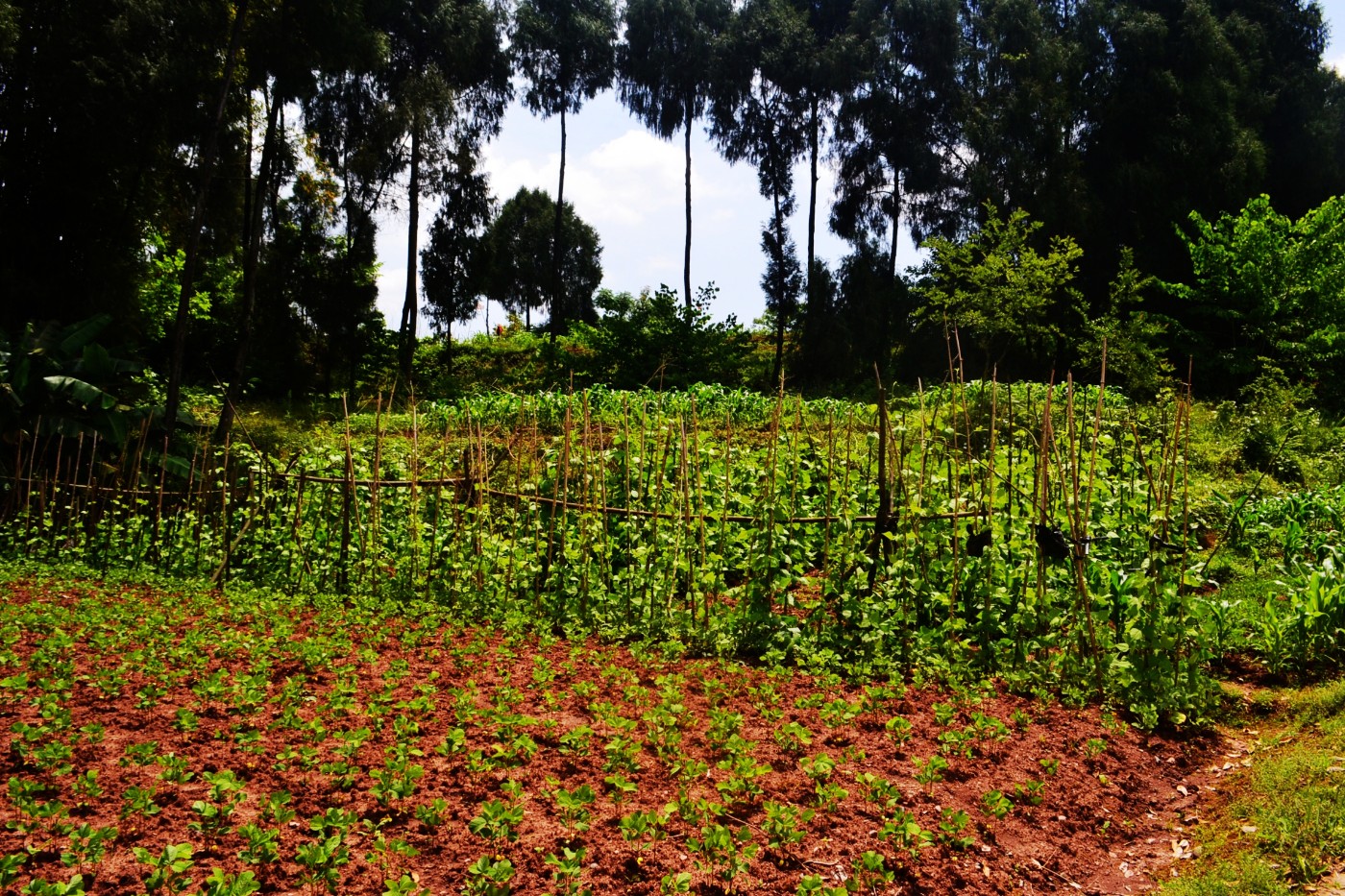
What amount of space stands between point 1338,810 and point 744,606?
2990mm

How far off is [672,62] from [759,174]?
4544mm

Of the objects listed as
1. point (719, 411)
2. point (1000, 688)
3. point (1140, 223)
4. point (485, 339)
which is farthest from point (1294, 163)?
point (1000, 688)

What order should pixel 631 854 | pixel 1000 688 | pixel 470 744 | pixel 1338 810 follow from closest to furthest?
A: pixel 631 854
pixel 1338 810
pixel 470 744
pixel 1000 688

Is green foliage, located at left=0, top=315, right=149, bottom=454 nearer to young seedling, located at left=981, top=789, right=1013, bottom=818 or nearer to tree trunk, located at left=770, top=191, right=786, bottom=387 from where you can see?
young seedling, located at left=981, top=789, right=1013, bottom=818

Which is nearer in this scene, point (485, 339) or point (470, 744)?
point (470, 744)

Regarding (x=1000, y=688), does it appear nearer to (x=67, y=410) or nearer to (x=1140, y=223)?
(x=67, y=410)

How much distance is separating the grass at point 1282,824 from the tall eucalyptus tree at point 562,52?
2391 centimetres

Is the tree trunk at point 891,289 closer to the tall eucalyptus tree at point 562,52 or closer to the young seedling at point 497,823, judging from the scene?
the tall eucalyptus tree at point 562,52

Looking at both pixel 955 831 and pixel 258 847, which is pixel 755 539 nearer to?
pixel 955 831

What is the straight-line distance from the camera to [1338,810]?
314cm

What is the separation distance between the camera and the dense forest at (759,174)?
14742mm

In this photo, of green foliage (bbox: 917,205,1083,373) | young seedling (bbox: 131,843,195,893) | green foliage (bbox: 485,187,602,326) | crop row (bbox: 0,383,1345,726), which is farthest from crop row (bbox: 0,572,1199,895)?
green foliage (bbox: 485,187,602,326)

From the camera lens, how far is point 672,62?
2791 centimetres

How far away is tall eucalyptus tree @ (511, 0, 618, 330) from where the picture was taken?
26.8 m
